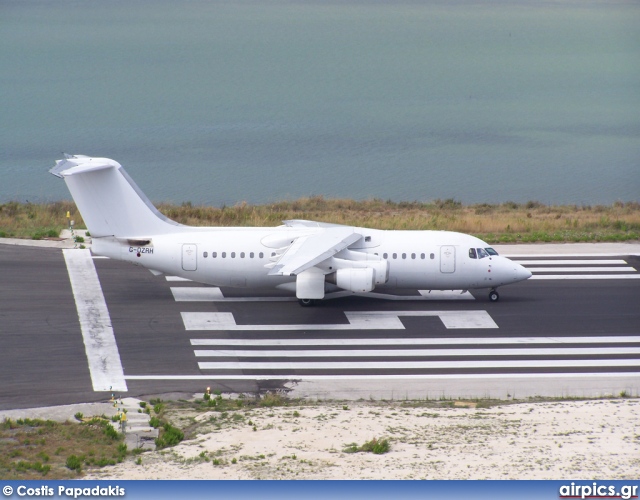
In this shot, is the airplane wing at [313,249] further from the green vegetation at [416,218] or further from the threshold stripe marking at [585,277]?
the green vegetation at [416,218]

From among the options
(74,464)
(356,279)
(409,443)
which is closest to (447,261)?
(356,279)

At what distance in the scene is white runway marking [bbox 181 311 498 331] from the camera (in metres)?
31.4

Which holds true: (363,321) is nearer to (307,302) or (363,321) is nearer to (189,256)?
(307,302)

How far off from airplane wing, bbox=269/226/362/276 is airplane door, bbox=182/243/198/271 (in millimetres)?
3191

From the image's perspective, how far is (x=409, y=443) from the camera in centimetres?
2103

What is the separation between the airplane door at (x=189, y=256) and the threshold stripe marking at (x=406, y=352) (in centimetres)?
477

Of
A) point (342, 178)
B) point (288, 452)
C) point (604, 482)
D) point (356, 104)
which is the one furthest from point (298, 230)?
point (356, 104)

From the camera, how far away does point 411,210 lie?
54031 mm

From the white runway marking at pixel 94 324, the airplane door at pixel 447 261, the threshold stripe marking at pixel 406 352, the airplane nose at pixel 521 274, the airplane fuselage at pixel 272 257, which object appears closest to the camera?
the white runway marking at pixel 94 324

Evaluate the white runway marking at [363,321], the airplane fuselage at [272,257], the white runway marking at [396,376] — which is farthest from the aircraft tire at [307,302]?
the white runway marking at [396,376]

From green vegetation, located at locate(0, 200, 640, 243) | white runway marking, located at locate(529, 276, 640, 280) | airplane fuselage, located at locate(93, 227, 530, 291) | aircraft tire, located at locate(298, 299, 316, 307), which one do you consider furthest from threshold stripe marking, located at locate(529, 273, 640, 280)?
aircraft tire, located at locate(298, 299, 316, 307)

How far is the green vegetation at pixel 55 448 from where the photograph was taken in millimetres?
19641

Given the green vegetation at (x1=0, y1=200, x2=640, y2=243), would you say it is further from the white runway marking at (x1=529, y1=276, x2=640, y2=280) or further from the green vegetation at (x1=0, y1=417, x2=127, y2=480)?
the green vegetation at (x1=0, y1=417, x2=127, y2=480)

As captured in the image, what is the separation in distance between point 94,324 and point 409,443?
14142 millimetres
